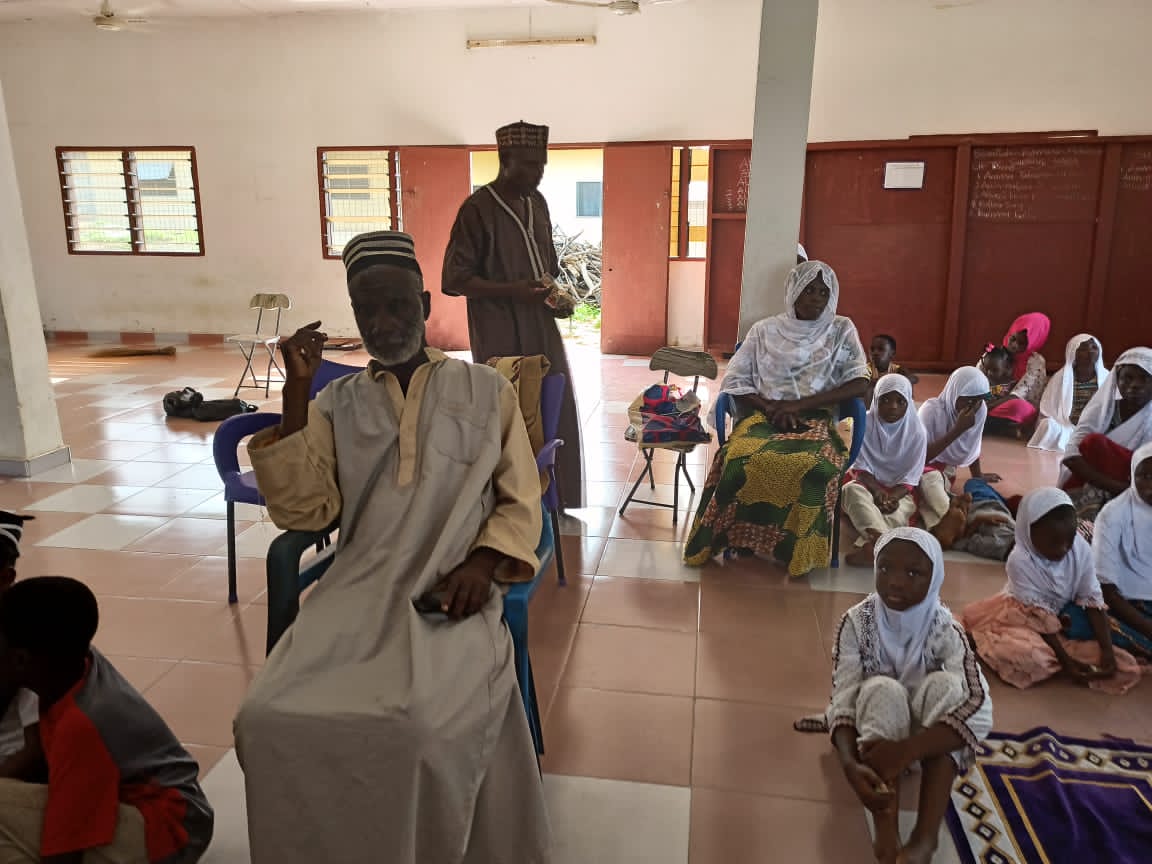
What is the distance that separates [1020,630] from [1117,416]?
1.74 m

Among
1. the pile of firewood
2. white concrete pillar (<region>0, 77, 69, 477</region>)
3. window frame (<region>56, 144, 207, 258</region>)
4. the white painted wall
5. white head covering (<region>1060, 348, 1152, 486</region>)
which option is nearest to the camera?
white head covering (<region>1060, 348, 1152, 486</region>)

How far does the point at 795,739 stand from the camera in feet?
7.80

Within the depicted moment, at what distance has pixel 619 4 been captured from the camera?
8.12 metres

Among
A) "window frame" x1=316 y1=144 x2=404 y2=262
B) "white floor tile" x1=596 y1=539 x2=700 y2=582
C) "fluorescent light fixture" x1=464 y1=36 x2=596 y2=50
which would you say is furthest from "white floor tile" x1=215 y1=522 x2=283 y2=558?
"fluorescent light fixture" x1=464 y1=36 x2=596 y2=50

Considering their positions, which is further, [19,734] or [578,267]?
[578,267]

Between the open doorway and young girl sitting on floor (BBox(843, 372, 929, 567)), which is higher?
the open doorway

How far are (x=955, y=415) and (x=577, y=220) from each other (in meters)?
11.2

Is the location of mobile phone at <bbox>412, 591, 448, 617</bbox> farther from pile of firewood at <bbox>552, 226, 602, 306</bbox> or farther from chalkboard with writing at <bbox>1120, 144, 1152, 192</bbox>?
pile of firewood at <bbox>552, 226, 602, 306</bbox>

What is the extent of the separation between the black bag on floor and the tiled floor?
4.75 ft

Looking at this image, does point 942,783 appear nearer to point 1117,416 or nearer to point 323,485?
point 323,485

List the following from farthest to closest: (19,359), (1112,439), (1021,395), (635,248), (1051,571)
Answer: (635,248) → (1021,395) → (19,359) → (1112,439) → (1051,571)

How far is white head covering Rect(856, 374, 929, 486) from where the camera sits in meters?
4.05

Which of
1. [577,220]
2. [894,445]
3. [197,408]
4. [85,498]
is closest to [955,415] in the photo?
[894,445]

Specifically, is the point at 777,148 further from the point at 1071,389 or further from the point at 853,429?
the point at 1071,389
